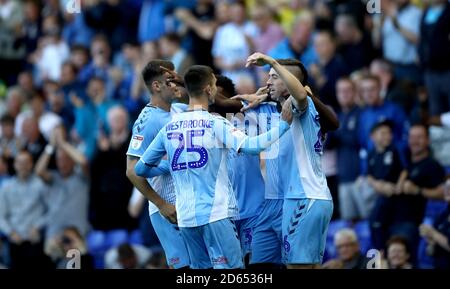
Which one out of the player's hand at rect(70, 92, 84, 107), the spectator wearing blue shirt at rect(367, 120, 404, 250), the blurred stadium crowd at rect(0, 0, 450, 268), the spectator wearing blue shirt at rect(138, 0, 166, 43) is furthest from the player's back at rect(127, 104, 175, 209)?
the spectator wearing blue shirt at rect(138, 0, 166, 43)

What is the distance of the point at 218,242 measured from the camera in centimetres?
1249

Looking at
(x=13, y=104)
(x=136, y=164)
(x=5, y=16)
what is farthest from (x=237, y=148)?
(x=5, y=16)

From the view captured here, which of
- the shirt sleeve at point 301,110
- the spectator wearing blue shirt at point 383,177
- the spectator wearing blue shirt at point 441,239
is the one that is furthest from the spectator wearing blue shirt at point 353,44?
the shirt sleeve at point 301,110

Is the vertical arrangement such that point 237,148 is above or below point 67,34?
below

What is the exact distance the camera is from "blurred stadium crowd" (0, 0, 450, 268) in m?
17.5

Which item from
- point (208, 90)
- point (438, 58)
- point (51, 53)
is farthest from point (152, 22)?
point (208, 90)

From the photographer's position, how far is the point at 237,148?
12258mm

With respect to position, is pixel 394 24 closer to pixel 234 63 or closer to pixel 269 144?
pixel 234 63

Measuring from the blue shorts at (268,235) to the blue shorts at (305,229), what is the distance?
39 centimetres

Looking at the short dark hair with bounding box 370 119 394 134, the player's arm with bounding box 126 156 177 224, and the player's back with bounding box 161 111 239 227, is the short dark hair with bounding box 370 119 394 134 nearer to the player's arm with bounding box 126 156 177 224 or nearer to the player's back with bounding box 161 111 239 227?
the player's arm with bounding box 126 156 177 224

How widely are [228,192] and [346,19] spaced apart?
789cm

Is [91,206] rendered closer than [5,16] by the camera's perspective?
Yes

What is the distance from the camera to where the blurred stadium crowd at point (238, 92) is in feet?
57.4
